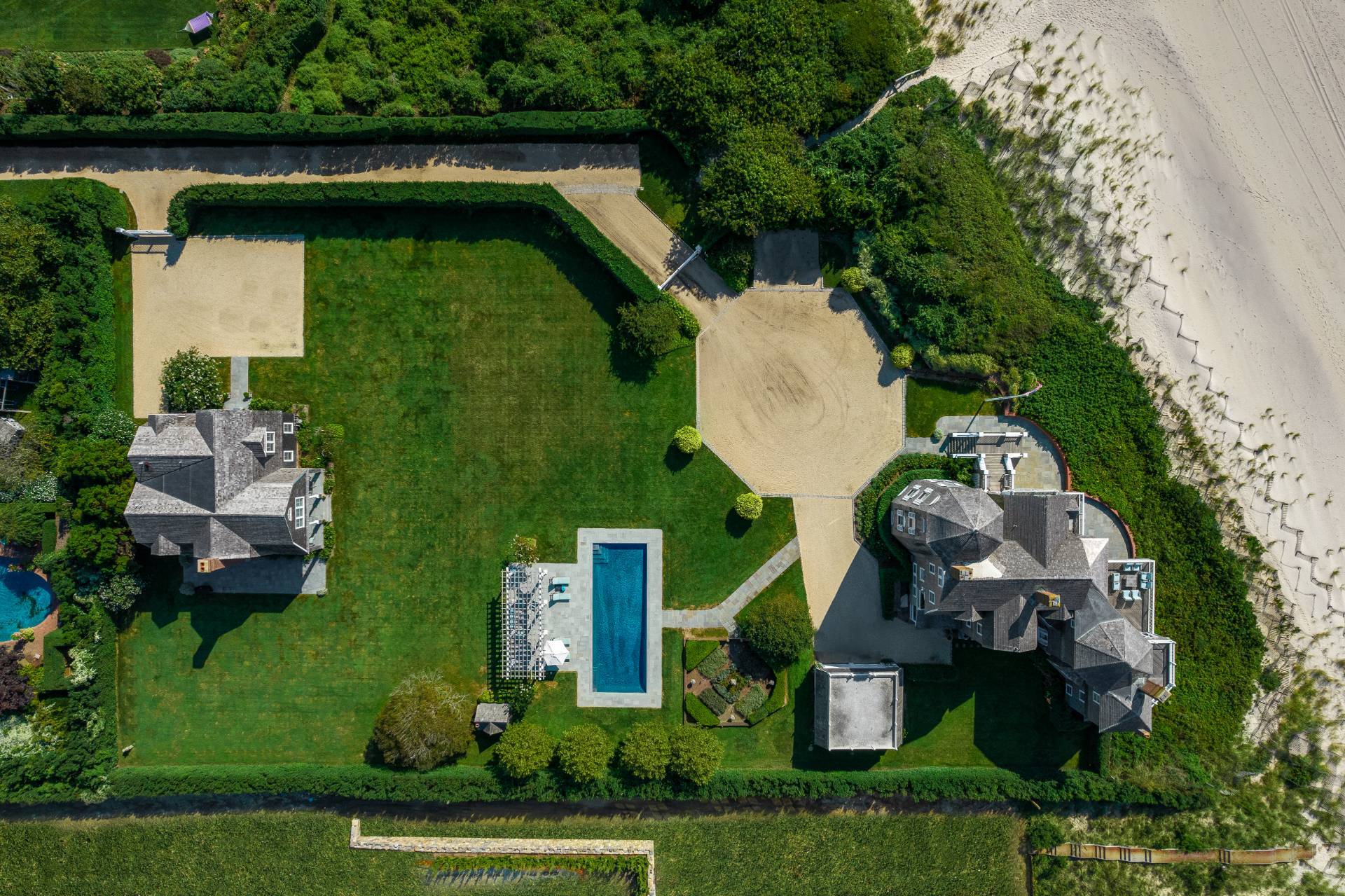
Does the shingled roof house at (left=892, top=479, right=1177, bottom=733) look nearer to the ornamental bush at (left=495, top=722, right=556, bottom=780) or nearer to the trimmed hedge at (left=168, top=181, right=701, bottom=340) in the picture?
the trimmed hedge at (left=168, top=181, right=701, bottom=340)

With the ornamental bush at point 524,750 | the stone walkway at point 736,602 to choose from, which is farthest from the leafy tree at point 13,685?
the stone walkway at point 736,602

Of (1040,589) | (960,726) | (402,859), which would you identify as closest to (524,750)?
(402,859)

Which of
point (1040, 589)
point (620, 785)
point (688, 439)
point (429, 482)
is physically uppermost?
point (688, 439)

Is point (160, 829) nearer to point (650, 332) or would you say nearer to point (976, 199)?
point (650, 332)

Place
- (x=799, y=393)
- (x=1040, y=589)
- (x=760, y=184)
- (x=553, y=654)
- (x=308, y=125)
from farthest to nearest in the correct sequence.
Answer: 1. (x=799, y=393)
2. (x=553, y=654)
3. (x=308, y=125)
4. (x=760, y=184)
5. (x=1040, y=589)

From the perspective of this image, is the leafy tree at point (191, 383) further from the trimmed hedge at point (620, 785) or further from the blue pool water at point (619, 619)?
the blue pool water at point (619, 619)

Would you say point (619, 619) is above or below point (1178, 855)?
above

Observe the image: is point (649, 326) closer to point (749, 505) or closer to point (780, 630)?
point (749, 505)

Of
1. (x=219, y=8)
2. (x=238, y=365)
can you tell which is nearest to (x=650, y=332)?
(x=238, y=365)
